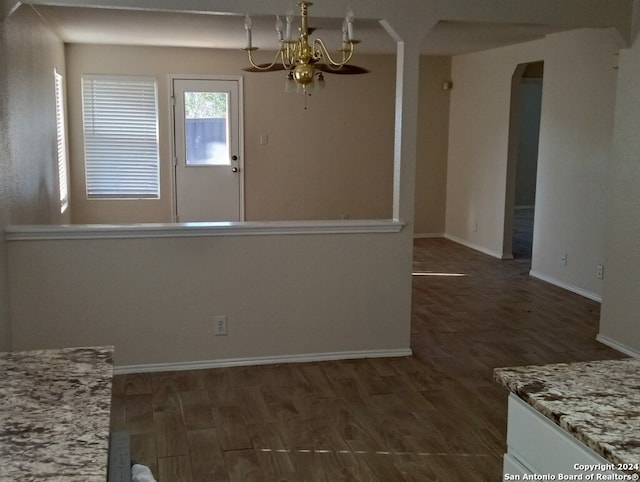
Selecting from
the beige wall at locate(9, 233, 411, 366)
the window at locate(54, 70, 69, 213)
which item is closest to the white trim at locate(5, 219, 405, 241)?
the beige wall at locate(9, 233, 411, 366)

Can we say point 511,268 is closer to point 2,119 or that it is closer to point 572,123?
point 572,123

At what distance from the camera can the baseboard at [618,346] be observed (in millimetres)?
4445

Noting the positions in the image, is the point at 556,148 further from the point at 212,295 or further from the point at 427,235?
the point at 212,295

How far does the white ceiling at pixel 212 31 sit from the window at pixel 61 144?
1.69ft

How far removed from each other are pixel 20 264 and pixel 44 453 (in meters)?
2.84

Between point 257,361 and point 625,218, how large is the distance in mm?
2588

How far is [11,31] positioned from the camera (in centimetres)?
404

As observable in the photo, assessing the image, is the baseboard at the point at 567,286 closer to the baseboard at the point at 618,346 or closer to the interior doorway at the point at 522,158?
the interior doorway at the point at 522,158

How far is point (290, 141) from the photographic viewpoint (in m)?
8.12

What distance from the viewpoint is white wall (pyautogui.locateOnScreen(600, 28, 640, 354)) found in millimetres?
4371

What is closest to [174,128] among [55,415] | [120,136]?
[120,136]

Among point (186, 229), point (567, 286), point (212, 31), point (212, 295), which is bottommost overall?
point (567, 286)

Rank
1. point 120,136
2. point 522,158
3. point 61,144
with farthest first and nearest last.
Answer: point 522,158 < point 120,136 < point 61,144

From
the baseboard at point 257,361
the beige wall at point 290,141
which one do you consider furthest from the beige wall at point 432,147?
the baseboard at point 257,361
